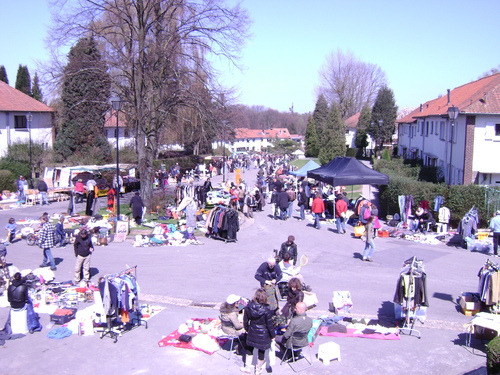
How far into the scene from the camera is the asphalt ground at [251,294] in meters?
8.52

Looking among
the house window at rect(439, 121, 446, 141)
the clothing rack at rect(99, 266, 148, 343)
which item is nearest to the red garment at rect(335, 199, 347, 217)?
the clothing rack at rect(99, 266, 148, 343)

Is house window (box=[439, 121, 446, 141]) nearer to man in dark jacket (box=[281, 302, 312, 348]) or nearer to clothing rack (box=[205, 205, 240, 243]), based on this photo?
clothing rack (box=[205, 205, 240, 243])

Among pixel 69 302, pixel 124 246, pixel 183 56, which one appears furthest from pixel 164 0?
pixel 69 302

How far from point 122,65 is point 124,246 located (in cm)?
996

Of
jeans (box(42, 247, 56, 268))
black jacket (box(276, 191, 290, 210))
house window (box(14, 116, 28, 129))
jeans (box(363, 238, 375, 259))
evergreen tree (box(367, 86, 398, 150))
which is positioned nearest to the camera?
jeans (box(42, 247, 56, 268))

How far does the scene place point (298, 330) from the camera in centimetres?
838

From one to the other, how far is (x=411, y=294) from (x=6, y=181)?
27211 millimetres

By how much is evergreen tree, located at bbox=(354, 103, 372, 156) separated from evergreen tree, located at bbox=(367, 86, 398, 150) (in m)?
3.10

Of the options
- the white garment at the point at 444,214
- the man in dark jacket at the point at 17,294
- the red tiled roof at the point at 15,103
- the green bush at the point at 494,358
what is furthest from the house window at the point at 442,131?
the red tiled roof at the point at 15,103

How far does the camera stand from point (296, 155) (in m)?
78.7

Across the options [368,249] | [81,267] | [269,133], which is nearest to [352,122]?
[269,133]

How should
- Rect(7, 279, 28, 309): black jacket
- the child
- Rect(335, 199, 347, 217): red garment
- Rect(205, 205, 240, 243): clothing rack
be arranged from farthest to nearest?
Rect(335, 199, 347, 217): red garment
Rect(205, 205, 240, 243): clothing rack
the child
Rect(7, 279, 28, 309): black jacket

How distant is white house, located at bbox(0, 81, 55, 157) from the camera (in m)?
38.2

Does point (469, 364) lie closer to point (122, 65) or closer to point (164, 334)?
point (164, 334)
